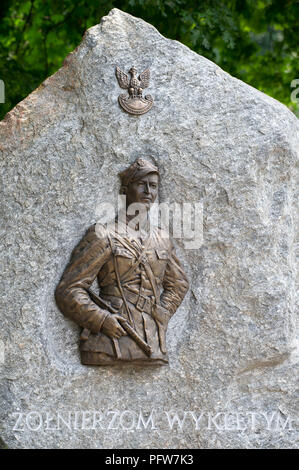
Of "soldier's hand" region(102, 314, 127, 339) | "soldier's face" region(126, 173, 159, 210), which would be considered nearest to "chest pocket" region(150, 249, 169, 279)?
"soldier's face" region(126, 173, 159, 210)

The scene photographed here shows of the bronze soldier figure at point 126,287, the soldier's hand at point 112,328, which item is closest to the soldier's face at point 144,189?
the bronze soldier figure at point 126,287

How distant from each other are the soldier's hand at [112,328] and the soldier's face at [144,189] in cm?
75

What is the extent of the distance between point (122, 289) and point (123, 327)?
9.5 inches

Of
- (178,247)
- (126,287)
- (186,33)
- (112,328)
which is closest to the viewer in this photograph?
(112,328)

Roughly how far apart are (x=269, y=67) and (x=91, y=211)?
403cm

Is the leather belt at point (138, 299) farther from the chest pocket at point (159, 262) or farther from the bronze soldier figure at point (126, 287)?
the chest pocket at point (159, 262)

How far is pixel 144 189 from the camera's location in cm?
501

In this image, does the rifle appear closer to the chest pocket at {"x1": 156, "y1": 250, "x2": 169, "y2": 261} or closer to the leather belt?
the leather belt

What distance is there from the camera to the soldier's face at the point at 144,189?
4996 mm

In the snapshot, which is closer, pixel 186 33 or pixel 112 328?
pixel 112 328

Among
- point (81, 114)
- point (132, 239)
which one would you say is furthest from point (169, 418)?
point (81, 114)

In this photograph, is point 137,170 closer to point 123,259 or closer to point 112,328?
point 123,259

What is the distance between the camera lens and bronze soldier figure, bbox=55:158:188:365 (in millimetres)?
4914

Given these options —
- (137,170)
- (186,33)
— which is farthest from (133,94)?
(186,33)
